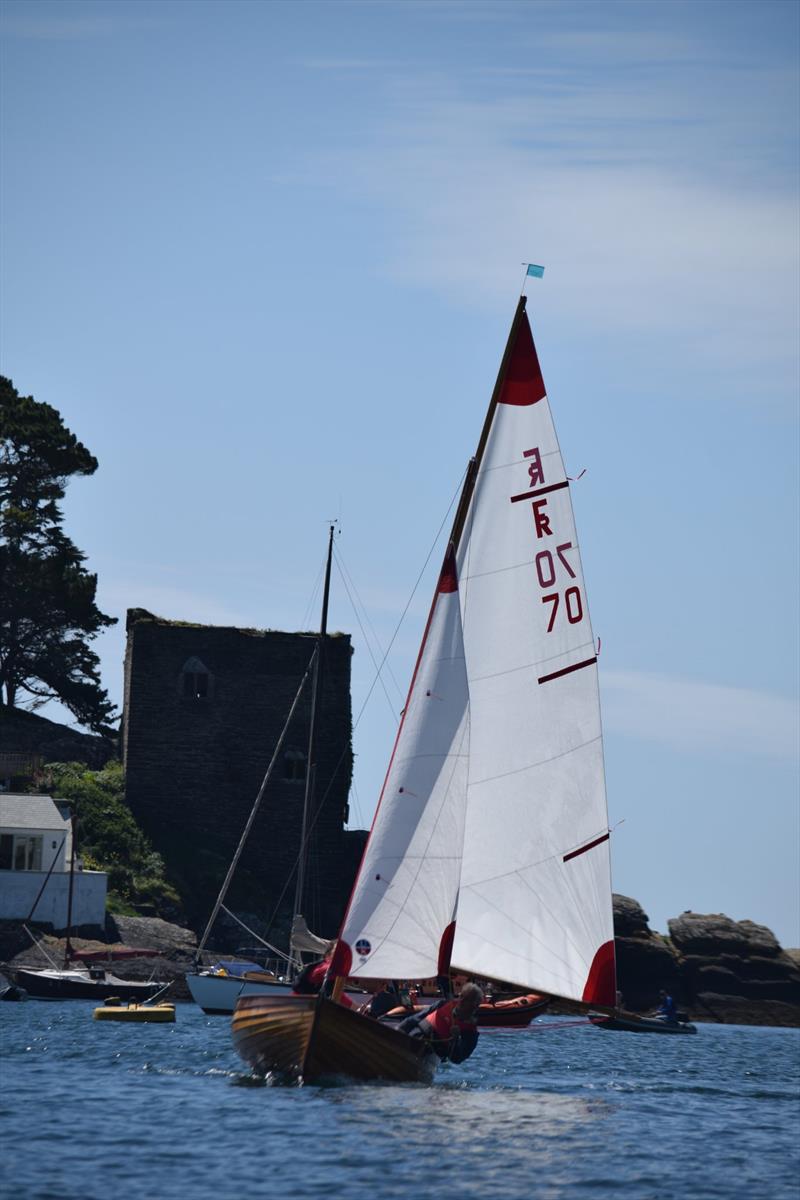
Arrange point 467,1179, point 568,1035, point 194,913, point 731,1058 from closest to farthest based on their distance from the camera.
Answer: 1. point 467,1179
2. point 731,1058
3. point 568,1035
4. point 194,913

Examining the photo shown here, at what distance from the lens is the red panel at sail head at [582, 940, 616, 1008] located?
1075 inches

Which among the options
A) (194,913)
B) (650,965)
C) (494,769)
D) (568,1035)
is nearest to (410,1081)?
(494,769)

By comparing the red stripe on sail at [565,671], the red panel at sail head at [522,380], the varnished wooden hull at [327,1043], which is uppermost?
the red panel at sail head at [522,380]

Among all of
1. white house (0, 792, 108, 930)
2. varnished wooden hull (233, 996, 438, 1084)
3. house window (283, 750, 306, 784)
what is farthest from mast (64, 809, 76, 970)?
varnished wooden hull (233, 996, 438, 1084)

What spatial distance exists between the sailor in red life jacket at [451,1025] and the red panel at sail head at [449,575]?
5.79 meters

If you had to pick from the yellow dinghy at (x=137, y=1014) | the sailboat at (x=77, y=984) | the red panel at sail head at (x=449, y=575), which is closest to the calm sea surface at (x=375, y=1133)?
the red panel at sail head at (x=449, y=575)

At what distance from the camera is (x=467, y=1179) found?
19.9 m

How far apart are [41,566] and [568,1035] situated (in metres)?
30.7

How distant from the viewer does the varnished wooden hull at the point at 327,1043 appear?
25031 mm

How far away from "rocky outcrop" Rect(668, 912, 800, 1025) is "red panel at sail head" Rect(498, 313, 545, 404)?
52685mm

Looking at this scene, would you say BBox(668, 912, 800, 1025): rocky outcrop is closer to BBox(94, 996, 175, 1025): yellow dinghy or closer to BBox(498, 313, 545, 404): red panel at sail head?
BBox(94, 996, 175, 1025): yellow dinghy

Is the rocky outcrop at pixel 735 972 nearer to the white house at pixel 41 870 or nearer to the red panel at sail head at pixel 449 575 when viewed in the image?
the white house at pixel 41 870

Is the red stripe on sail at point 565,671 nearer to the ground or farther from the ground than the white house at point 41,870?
farther from the ground

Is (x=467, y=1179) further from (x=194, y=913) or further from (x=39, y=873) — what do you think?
(x=194, y=913)
